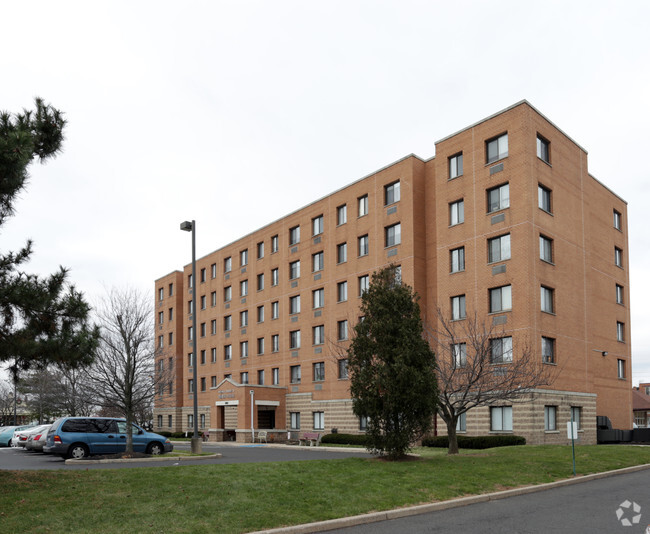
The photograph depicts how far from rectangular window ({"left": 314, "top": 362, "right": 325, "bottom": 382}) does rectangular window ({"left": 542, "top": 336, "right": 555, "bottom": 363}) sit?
1679 cm

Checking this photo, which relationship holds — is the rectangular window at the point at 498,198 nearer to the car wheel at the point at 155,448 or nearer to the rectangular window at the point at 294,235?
the rectangular window at the point at 294,235

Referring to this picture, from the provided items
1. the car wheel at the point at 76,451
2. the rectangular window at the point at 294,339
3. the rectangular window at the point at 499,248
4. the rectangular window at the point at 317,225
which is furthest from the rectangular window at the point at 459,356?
the rectangular window at the point at 294,339

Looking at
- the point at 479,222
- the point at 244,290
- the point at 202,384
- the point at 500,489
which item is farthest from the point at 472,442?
the point at 202,384

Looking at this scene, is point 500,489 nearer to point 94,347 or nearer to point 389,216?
point 94,347

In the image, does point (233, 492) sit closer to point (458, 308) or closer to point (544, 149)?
point (458, 308)

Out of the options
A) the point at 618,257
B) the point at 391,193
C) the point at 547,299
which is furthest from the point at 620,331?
the point at 391,193

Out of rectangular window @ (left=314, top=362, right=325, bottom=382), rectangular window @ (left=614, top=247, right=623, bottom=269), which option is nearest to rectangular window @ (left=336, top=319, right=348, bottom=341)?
rectangular window @ (left=314, top=362, right=325, bottom=382)

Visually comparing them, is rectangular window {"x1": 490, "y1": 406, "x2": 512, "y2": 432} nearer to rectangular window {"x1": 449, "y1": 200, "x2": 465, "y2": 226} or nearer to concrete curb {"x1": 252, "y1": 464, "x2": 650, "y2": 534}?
rectangular window {"x1": 449, "y1": 200, "x2": 465, "y2": 226}

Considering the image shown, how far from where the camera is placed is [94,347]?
13.3 m

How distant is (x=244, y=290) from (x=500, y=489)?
136 feet

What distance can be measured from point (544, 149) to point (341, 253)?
15.2 meters

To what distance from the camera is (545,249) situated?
3300cm

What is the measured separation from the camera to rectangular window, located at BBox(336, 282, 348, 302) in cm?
4284

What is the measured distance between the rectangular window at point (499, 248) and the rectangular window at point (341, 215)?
12.5m
